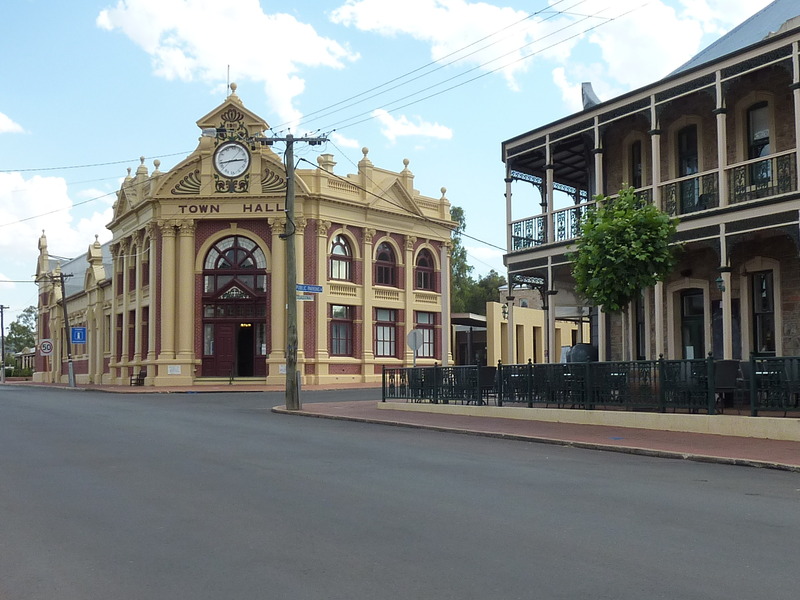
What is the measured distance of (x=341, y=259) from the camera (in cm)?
4309

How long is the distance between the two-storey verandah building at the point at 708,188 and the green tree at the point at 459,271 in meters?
46.8

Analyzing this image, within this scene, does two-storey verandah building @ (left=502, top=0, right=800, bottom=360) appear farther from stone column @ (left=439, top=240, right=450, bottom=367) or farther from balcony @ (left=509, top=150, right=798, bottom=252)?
stone column @ (left=439, top=240, right=450, bottom=367)

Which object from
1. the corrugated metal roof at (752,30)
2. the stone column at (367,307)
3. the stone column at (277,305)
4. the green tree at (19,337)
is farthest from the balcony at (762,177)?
the green tree at (19,337)

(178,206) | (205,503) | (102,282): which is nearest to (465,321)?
(178,206)

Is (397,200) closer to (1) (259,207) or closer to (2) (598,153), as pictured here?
(1) (259,207)

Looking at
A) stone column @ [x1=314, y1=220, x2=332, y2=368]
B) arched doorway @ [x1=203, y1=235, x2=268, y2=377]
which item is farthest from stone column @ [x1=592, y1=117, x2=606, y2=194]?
arched doorway @ [x1=203, y1=235, x2=268, y2=377]

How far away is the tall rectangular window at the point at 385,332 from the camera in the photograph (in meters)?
44.4

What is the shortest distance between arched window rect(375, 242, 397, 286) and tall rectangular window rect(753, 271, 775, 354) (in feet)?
87.8

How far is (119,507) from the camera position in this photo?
27.0 feet

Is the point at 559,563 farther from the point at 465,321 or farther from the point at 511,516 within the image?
the point at 465,321

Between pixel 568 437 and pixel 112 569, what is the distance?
10.4 metres

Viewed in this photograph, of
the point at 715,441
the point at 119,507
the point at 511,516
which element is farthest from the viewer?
the point at 715,441

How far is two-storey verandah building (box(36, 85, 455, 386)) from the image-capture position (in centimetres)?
4091

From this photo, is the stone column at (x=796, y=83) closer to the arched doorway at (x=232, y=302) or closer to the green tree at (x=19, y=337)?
the arched doorway at (x=232, y=302)
